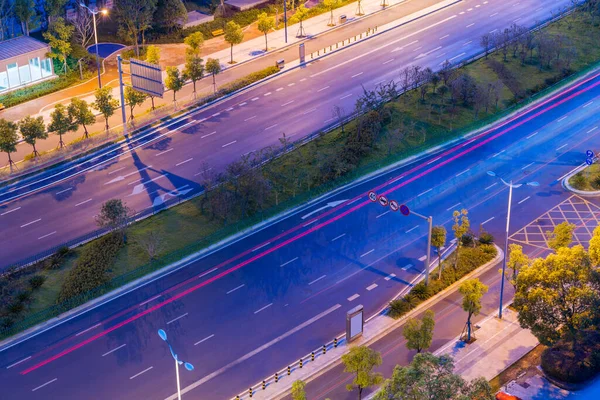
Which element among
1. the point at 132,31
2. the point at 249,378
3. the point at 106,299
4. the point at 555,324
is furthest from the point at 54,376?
the point at 132,31

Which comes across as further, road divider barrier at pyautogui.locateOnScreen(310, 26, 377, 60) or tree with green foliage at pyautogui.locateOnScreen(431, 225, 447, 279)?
road divider barrier at pyautogui.locateOnScreen(310, 26, 377, 60)

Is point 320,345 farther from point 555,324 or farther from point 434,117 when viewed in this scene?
point 434,117

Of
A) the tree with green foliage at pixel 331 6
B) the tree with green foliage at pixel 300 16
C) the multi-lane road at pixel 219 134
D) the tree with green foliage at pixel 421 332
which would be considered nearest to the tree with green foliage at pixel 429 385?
the tree with green foliage at pixel 421 332

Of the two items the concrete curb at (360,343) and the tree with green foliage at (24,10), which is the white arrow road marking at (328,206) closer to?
the concrete curb at (360,343)

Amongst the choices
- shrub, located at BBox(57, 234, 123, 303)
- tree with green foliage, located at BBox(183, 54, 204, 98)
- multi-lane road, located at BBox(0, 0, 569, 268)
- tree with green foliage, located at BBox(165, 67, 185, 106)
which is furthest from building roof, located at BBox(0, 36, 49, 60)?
shrub, located at BBox(57, 234, 123, 303)

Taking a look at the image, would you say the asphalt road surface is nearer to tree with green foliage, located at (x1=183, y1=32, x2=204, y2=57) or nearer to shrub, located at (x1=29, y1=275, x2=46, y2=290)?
shrub, located at (x1=29, y1=275, x2=46, y2=290)

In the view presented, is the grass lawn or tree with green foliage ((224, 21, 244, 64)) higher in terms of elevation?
tree with green foliage ((224, 21, 244, 64))
